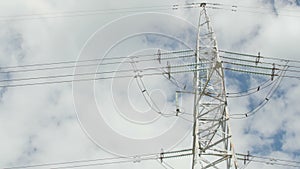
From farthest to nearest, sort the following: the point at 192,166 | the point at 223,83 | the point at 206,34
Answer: the point at 206,34
the point at 223,83
the point at 192,166

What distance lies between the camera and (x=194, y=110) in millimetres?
22578

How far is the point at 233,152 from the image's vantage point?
2036 cm

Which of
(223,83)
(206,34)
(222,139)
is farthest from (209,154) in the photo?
(206,34)

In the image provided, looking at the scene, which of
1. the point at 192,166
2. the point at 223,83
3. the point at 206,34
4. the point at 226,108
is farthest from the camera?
the point at 206,34

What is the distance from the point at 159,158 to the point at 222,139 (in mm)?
3224

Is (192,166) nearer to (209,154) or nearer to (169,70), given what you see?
(209,154)

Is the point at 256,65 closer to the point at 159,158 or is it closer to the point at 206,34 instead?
the point at 206,34

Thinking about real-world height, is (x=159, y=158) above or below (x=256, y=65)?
below

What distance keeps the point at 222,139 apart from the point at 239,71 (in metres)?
3.81

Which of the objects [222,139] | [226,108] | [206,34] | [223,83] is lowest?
[222,139]

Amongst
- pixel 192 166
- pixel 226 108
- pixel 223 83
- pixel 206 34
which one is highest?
pixel 206 34

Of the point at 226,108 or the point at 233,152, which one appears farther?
the point at 226,108

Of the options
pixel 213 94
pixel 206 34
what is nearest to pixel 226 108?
pixel 213 94

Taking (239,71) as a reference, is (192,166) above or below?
below
